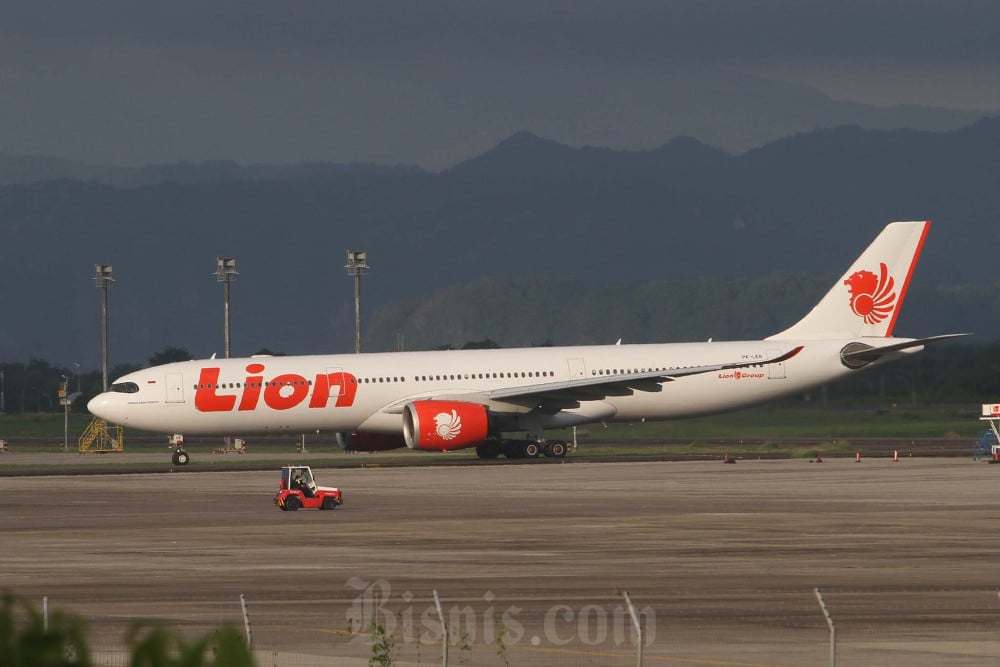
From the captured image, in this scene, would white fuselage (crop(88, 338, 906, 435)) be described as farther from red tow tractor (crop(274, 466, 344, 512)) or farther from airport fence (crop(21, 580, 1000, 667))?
airport fence (crop(21, 580, 1000, 667))

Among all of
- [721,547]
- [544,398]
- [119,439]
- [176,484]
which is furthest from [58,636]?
[119,439]

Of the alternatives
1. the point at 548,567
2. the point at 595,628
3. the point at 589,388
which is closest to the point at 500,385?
the point at 589,388

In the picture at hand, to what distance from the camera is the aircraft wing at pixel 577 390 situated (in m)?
54.8

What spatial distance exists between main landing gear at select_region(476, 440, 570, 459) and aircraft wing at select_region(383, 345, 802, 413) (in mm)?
1712

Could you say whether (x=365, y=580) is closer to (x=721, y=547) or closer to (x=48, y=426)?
(x=721, y=547)

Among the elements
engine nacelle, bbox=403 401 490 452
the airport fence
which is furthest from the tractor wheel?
the airport fence

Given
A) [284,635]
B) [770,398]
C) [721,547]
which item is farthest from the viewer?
[770,398]

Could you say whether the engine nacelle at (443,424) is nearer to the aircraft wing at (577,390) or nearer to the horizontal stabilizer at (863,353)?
the aircraft wing at (577,390)

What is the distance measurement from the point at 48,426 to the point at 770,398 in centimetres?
5769

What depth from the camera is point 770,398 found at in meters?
59.8

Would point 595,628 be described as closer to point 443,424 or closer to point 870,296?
point 443,424

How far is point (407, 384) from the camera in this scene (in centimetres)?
5656

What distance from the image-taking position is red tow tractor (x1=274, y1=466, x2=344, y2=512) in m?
35.7

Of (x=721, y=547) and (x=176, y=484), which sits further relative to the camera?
(x=176, y=484)
